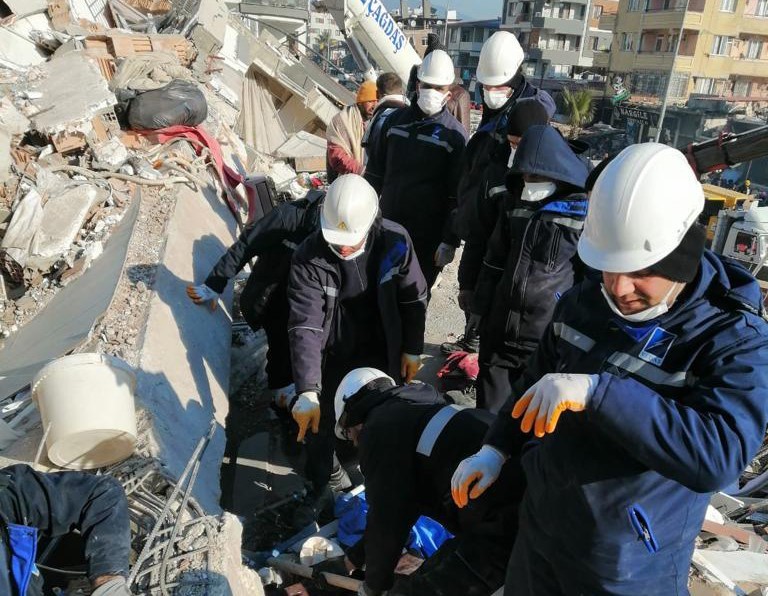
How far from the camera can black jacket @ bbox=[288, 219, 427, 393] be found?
10.6 feet

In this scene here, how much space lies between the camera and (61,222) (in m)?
4.59

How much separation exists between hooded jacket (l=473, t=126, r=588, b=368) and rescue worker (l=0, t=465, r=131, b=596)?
6.70 ft

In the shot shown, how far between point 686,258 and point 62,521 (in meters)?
2.19

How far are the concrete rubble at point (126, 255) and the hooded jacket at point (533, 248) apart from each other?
1.70 m

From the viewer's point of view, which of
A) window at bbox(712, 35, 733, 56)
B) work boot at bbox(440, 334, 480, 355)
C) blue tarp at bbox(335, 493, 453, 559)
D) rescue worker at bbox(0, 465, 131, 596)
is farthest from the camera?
window at bbox(712, 35, 733, 56)

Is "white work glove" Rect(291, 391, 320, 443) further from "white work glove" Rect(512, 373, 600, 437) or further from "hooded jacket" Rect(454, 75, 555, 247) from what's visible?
"white work glove" Rect(512, 373, 600, 437)

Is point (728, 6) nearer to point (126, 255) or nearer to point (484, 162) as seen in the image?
point (484, 162)

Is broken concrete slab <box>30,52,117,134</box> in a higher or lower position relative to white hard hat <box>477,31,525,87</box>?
lower

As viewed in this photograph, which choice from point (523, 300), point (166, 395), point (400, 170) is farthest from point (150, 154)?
point (523, 300)

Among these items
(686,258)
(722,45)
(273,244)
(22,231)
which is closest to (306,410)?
(273,244)

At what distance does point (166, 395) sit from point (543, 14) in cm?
4793

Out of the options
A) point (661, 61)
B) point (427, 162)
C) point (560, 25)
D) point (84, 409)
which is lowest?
point (661, 61)

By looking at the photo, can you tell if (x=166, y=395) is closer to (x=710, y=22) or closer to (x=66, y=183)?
(x=66, y=183)

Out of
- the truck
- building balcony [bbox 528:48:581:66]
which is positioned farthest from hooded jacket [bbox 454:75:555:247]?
building balcony [bbox 528:48:581:66]
